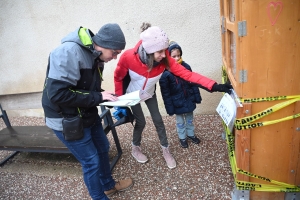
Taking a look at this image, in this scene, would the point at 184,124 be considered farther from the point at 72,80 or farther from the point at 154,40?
the point at 72,80

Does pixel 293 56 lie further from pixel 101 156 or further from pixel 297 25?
pixel 101 156

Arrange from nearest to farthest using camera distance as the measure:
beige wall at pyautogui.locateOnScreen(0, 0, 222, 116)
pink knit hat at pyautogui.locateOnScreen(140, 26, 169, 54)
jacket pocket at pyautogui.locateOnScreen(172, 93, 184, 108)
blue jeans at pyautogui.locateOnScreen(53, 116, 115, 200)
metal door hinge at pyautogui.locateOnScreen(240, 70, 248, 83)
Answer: metal door hinge at pyautogui.locateOnScreen(240, 70, 248, 83), blue jeans at pyautogui.locateOnScreen(53, 116, 115, 200), pink knit hat at pyautogui.locateOnScreen(140, 26, 169, 54), jacket pocket at pyautogui.locateOnScreen(172, 93, 184, 108), beige wall at pyautogui.locateOnScreen(0, 0, 222, 116)

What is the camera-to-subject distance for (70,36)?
188cm

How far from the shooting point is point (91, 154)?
217 centimetres

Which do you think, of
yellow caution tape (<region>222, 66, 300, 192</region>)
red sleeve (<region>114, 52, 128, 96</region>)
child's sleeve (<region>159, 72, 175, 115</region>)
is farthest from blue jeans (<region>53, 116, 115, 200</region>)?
yellow caution tape (<region>222, 66, 300, 192</region>)

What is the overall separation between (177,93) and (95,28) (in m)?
2.09

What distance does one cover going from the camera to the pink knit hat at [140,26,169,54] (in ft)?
7.34

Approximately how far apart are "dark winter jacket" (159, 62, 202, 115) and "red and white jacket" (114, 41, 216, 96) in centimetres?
31

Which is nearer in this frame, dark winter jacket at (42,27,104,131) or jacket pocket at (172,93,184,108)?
dark winter jacket at (42,27,104,131)

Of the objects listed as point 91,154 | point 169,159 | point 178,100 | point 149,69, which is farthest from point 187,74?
point 91,154

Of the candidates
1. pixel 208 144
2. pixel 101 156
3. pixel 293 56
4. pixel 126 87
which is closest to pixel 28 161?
pixel 101 156

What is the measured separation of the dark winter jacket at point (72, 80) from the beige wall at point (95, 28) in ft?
7.00

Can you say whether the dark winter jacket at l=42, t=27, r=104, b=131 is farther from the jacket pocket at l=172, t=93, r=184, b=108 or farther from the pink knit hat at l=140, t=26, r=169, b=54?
the jacket pocket at l=172, t=93, r=184, b=108

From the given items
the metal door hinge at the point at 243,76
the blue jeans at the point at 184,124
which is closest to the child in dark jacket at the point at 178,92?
the blue jeans at the point at 184,124
